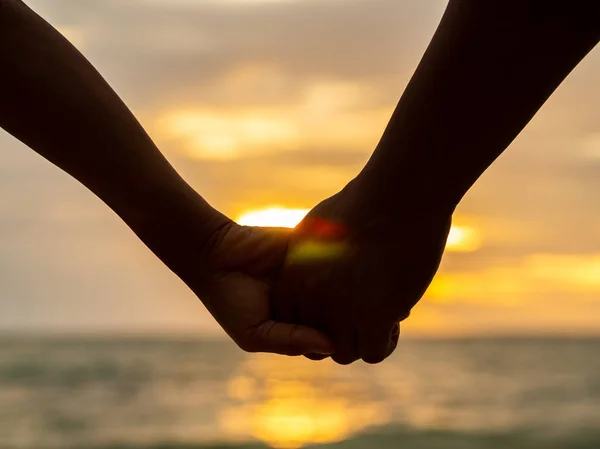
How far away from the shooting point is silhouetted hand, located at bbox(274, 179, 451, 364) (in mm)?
1424

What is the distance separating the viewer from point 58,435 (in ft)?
28.5

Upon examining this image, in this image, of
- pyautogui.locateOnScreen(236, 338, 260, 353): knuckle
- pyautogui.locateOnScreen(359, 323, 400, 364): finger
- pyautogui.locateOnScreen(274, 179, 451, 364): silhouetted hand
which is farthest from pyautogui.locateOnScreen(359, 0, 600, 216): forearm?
pyautogui.locateOnScreen(236, 338, 260, 353): knuckle

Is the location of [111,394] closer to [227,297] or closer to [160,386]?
[160,386]

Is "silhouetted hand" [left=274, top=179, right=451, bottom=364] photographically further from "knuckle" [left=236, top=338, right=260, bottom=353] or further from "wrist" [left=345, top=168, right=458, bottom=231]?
"knuckle" [left=236, top=338, right=260, bottom=353]

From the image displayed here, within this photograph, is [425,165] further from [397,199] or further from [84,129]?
[84,129]

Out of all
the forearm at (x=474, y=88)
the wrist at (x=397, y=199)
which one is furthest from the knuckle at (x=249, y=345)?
the forearm at (x=474, y=88)

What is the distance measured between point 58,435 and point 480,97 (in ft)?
27.6

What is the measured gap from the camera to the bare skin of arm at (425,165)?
109 cm

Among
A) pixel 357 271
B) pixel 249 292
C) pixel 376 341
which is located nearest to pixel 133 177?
pixel 249 292

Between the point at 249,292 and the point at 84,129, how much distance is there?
475mm

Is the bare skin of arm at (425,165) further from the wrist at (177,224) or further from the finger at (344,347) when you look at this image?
the wrist at (177,224)

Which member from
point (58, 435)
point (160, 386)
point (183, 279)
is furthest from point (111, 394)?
point (183, 279)

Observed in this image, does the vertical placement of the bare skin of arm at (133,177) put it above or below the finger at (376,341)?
above

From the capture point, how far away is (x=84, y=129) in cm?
141
